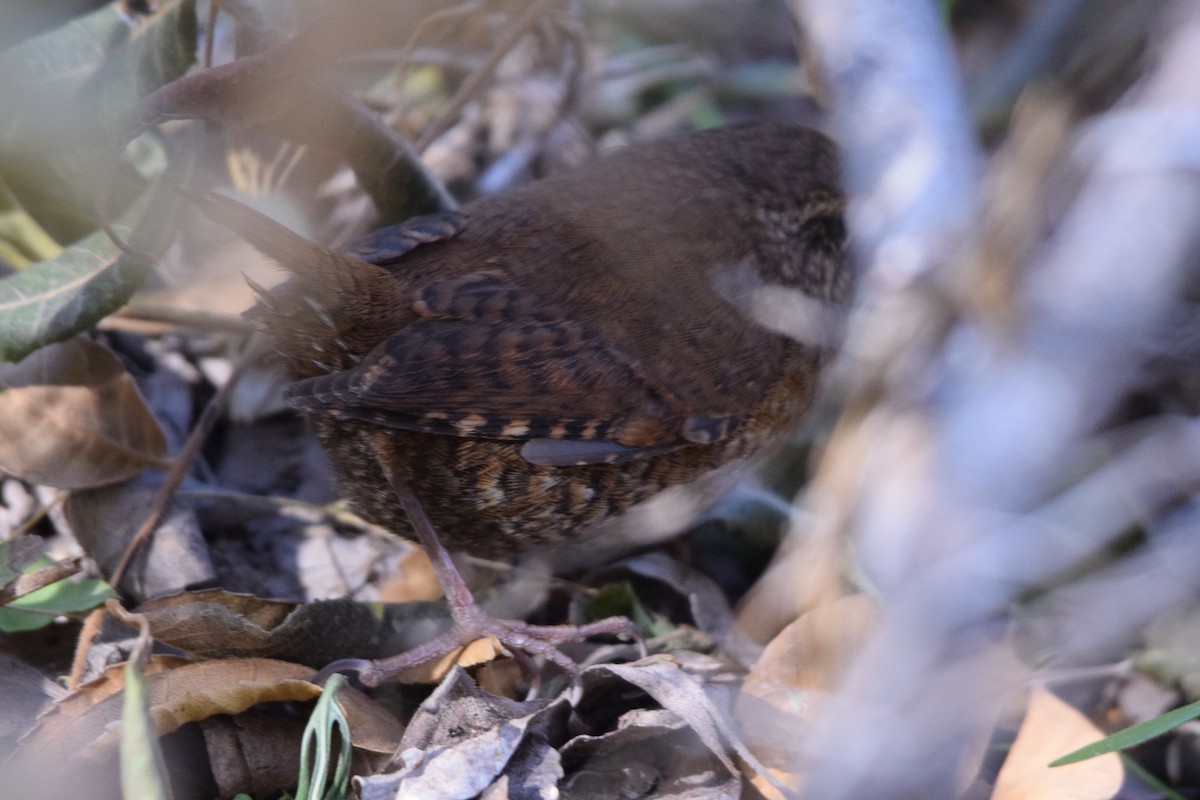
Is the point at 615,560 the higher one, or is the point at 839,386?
the point at 839,386

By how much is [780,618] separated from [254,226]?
1.43 meters

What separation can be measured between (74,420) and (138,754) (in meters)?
1.25

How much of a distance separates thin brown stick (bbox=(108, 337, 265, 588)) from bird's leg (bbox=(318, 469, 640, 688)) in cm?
59

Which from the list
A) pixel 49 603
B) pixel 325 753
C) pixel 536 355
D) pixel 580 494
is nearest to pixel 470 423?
pixel 536 355

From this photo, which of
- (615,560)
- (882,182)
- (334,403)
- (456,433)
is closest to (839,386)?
(882,182)

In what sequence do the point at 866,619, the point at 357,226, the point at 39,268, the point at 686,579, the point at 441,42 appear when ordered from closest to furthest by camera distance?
the point at 866,619
the point at 39,268
the point at 686,579
the point at 357,226
the point at 441,42

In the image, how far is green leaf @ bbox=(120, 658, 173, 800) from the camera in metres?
1.53

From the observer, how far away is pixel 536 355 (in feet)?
7.28

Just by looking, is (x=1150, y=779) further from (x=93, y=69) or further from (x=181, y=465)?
(x=93, y=69)

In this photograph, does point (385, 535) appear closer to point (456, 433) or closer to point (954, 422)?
point (456, 433)

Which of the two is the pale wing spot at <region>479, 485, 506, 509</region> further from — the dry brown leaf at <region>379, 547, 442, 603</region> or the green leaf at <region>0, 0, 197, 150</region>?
the green leaf at <region>0, 0, 197, 150</region>

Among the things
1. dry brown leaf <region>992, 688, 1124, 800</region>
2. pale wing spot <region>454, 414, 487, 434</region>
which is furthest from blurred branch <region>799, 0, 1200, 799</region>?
pale wing spot <region>454, 414, 487, 434</region>

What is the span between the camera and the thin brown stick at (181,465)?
2.41 meters

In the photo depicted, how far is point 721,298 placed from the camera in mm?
2516
